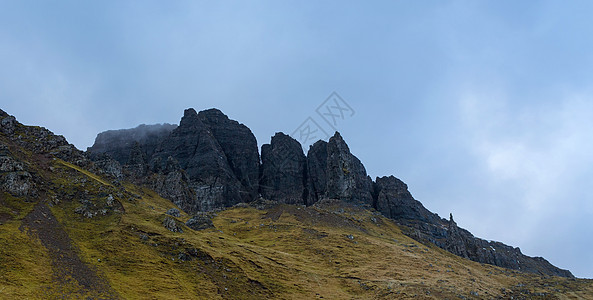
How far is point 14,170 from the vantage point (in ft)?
249

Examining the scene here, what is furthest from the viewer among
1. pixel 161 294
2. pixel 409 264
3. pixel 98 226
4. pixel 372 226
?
pixel 372 226

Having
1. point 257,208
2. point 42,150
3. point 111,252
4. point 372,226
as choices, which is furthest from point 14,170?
point 372,226

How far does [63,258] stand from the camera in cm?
5469

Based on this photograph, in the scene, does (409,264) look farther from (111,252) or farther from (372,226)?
(111,252)

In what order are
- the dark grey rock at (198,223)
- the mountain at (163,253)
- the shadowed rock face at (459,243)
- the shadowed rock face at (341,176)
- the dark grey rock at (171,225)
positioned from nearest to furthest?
the mountain at (163,253), the dark grey rock at (171,225), the dark grey rock at (198,223), the shadowed rock face at (459,243), the shadowed rock face at (341,176)

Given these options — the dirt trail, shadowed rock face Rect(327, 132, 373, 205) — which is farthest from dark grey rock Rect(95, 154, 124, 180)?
shadowed rock face Rect(327, 132, 373, 205)

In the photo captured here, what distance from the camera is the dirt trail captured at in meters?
47.7

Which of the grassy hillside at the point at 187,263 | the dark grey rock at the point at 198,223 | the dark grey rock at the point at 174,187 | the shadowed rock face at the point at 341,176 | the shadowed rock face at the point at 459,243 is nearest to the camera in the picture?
A: the grassy hillside at the point at 187,263

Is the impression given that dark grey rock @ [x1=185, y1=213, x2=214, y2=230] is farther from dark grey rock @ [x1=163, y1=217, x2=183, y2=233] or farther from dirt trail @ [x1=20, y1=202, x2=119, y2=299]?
dirt trail @ [x1=20, y1=202, x2=119, y2=299]

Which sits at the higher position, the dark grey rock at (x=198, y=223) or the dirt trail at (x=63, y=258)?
the dark grey rock at (x=198, y=223)

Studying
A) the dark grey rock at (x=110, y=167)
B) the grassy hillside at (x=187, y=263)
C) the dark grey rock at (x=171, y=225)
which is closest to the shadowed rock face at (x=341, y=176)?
the grassy hillside at (x=187, y=263)

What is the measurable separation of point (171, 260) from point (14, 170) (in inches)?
1702

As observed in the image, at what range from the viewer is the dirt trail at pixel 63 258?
4769 centimetres

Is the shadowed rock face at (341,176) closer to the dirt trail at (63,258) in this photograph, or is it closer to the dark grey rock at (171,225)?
the dark grey rock at (171,225)
